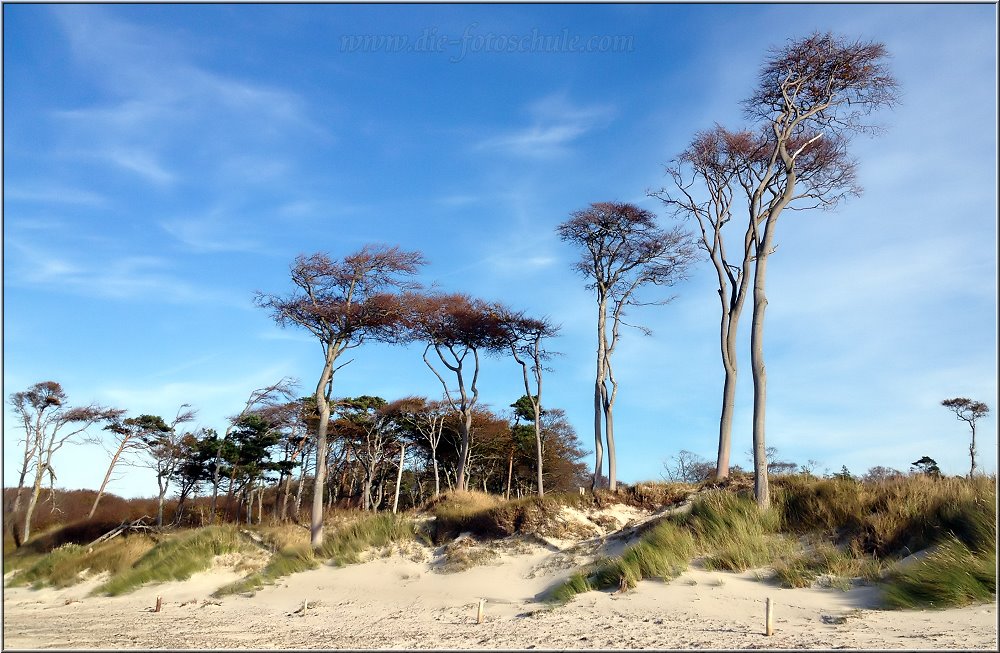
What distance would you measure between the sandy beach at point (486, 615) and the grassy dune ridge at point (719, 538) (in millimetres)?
368

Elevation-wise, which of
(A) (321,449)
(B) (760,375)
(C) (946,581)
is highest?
(B) (760,375)

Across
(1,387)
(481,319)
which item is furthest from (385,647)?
(481,319)

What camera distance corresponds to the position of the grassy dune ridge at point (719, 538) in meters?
8.73

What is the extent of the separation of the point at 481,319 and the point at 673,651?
60.1 ft

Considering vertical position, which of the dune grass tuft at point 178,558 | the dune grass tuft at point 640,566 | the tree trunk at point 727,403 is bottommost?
the dune grass tuft at point 178,558

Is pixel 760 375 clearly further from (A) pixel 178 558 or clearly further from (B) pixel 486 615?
(A) pixel 178 558

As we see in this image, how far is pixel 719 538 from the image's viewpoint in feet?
36.8

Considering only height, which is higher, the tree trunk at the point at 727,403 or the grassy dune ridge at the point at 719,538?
the tree trunk at the point at 727,403

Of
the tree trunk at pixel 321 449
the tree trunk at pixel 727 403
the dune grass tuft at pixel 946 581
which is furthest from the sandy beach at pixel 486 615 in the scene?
the tree trunk at pixel 727 403

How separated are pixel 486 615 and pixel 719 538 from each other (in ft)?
12.8

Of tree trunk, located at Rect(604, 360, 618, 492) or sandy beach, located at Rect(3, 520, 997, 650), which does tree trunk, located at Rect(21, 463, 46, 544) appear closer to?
sandy beach, located at Rect(3, 520, 997, 650)

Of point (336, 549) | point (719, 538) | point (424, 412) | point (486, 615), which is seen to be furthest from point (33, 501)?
point (719, 538)

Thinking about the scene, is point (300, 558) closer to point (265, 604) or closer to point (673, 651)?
point (265, 604)

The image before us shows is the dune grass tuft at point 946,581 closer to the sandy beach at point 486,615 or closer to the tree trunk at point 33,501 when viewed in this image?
the sandy beach at point 486,615
